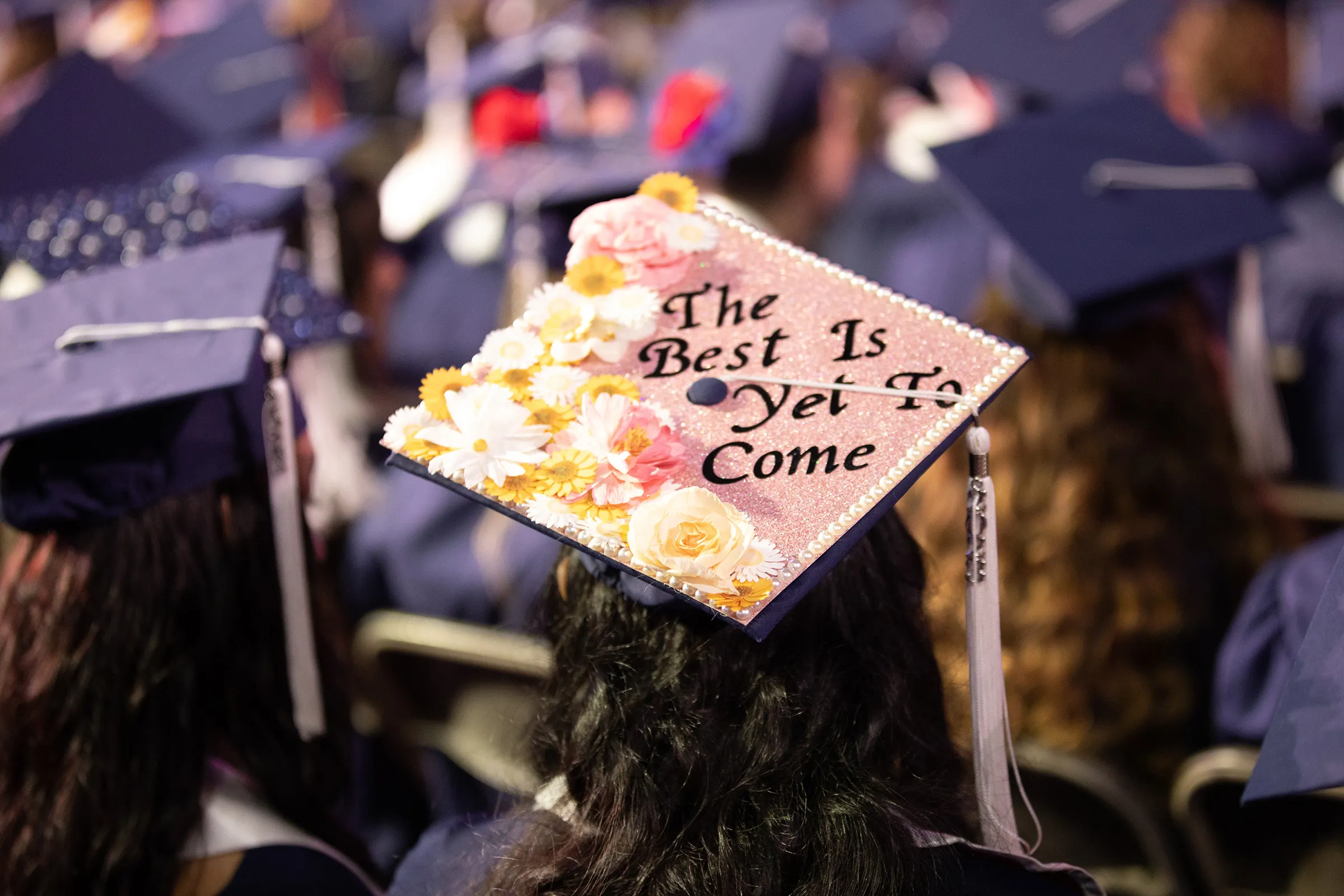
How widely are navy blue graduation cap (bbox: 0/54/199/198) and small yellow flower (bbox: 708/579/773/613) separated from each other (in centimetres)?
224

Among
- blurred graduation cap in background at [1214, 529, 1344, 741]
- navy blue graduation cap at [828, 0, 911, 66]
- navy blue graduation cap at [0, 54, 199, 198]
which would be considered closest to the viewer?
blurred graduation cap in background at [1214, 529, 1344, 741]

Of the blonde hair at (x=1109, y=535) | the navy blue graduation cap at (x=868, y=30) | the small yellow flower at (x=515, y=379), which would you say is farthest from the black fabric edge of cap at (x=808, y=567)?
the navy blue graduation cap at (x=868, y=30)

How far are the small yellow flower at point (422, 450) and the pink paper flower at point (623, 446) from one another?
0.34ft

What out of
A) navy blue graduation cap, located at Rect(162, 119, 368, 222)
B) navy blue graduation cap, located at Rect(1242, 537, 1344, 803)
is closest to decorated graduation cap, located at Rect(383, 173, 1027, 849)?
navy blue graduation cap, located at Rect(1242, 537, 1344, 803)

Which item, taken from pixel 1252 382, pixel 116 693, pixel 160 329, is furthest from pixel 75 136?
pixel 1252 382

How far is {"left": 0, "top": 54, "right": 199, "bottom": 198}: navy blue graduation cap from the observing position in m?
2.57

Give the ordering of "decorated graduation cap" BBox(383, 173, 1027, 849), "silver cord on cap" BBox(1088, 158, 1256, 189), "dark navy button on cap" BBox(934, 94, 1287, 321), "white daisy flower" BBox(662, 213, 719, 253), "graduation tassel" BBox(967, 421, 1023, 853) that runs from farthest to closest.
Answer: "silver cord on cap" BBox(1088, 158, 1256, 189), "dark navy button on cap" BBox(934, 94, 1287, 321), "white daisy flower" BBox(662, 213, 719, 253), "graduation tassel" BBox(967, 421, 1023, 853), "decorated graduation cap" BBox(383, 173, 1027, 849)

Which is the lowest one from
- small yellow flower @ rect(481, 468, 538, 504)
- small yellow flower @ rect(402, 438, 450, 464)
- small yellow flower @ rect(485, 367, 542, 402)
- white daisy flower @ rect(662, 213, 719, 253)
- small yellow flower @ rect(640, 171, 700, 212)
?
small yellow flower @ rect(481, 468, 538, 504)

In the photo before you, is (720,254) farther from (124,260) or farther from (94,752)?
(124,260)

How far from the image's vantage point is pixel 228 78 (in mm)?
3951

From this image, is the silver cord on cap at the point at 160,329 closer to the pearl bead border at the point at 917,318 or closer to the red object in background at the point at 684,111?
the pearl bead border at the point at 917,318

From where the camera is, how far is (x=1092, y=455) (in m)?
1.79

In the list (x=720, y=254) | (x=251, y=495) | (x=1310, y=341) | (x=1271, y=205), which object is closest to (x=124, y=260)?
(x=251, y=495)

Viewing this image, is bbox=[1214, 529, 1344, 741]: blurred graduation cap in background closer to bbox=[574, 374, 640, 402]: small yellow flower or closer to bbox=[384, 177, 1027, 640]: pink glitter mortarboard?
bbox=[384, 177, 1027, 640]: pink glitter mortarboard
